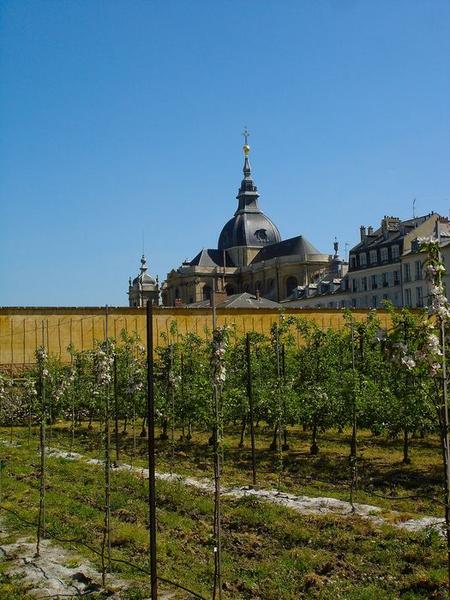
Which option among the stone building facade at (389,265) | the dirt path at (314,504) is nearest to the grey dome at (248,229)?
the stone building facade at (389,265)

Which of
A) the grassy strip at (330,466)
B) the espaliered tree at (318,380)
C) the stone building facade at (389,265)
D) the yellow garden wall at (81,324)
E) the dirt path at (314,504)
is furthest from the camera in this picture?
the stone building facade at (389,265)

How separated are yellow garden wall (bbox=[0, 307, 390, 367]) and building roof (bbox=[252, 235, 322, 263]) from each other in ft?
181

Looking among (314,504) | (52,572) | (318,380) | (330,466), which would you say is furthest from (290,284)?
(52,572)

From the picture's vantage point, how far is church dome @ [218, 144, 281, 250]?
339 ft

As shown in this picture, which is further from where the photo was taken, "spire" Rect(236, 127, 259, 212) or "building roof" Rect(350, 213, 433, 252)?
"spire" Rect(236, 127, 259, 212)

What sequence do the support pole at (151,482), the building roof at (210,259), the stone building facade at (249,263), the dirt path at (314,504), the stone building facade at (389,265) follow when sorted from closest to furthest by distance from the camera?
the support pole at (151,482) → the dirt path at (314,504) → the stone building facade at (389,265) → the stone building facade at (249,263) → the building roof at (210,259)

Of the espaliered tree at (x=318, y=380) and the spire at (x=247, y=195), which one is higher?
the spire at (x=247, y=195)

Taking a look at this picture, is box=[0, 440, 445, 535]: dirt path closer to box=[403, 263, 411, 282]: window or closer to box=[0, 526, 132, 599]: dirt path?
box=[0, 526, 132, 599]: dirt path

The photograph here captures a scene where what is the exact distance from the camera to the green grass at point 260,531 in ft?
25.4

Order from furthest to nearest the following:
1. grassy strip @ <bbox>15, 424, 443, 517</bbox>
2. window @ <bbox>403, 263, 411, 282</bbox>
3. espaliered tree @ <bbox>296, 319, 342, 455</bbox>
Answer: window @ <bbox>403, 263, 411, 282</bbox> < espaliered tree @ <bbox>296, 319, 342, 455</bbox> < grassy strip @ <bbox>15, 424, 443, 517</bbox>

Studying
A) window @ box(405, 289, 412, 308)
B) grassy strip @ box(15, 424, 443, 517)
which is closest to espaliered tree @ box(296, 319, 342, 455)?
grassy strip @ box(15, 424, 443, 517)

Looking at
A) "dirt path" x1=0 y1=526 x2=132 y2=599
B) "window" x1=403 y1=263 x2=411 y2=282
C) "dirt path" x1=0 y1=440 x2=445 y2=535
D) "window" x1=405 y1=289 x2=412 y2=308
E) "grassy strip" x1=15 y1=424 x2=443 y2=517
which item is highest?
"window" x1=403 y1=263 x2=411 y2=282

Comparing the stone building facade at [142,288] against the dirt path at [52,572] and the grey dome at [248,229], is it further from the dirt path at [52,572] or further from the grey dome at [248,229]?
the dirt path at [52,572]

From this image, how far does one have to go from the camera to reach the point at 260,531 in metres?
9.96
